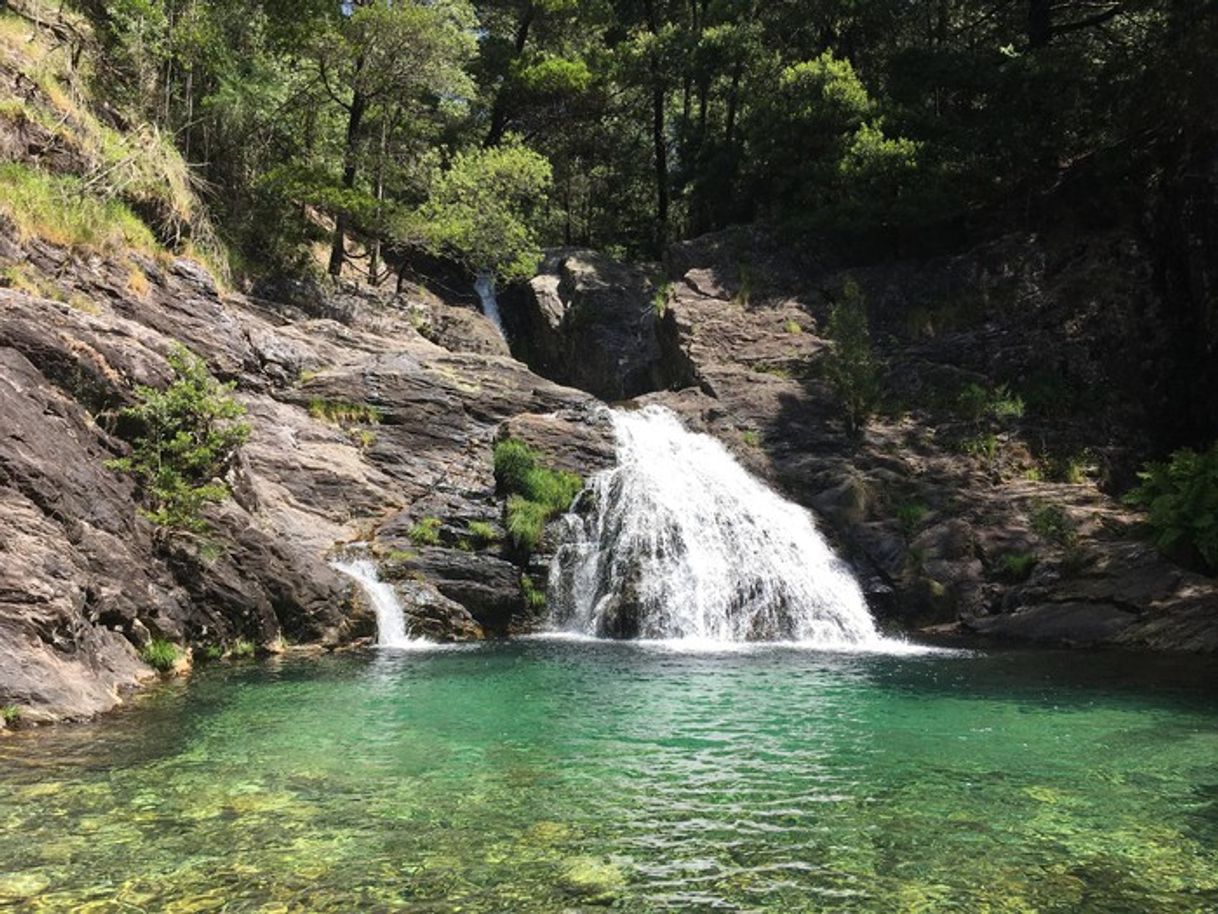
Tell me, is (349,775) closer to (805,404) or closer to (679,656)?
(679,656)

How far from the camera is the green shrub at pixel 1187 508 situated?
52.6 feet

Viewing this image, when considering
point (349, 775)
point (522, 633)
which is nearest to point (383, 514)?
point (522, 633)

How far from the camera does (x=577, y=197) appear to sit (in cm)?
3872

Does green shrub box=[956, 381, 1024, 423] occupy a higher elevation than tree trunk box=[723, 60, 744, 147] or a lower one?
lower

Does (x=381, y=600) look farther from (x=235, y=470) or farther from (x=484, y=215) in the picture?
(x=484, y=215)

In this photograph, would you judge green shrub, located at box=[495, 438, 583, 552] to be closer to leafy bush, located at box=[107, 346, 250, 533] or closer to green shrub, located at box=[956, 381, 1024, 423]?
leafy bush, located at box=[107, 346, 250, 533]

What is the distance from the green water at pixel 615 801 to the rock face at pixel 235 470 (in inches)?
45.6

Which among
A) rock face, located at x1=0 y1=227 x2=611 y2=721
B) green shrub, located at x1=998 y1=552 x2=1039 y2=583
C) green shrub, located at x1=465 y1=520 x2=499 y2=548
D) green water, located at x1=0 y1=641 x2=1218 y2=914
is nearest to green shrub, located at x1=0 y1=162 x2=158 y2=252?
rock face, located at x1=0 y1=227 x2=611 y2=721

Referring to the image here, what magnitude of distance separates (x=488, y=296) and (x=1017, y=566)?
2138 cm

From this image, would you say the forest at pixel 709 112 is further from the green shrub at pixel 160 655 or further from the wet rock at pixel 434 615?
the green shrub at pixel 160 655

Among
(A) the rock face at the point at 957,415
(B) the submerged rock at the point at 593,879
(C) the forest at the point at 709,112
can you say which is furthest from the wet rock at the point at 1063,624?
(B) the submerged rock at the point at 593,879

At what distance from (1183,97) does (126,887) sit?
2724 centimetres

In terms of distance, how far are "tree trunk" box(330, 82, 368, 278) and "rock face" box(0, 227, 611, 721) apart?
1.60 m

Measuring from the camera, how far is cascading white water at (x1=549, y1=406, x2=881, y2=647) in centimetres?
1762
